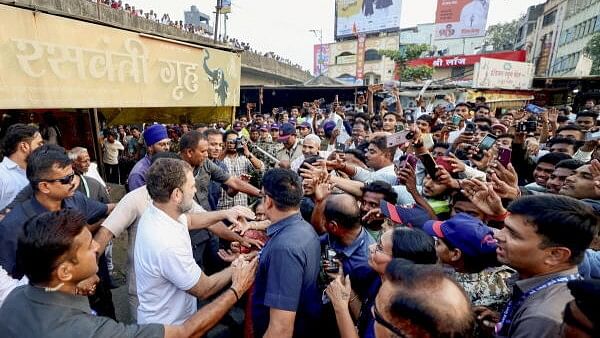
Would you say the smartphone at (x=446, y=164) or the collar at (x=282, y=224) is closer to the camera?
the collar at (x=282, y=224)

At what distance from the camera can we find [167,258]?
1.98m

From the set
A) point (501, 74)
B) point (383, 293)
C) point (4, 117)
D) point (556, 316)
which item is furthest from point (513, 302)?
point (501, 74)

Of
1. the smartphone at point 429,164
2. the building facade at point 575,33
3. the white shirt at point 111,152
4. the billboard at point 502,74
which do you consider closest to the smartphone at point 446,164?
the smartphone at point 429,164

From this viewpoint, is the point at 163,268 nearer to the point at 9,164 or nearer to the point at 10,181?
the point at 10,181

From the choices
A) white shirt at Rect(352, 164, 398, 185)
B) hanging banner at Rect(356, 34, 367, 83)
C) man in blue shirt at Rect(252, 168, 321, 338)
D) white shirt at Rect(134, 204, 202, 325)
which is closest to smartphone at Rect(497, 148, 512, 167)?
white shirt at Rect(352, 164, 398, 185)

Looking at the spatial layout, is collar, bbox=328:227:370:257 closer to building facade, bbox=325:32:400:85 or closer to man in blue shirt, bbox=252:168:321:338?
man in blue shirt, bbox=252:168:321:338

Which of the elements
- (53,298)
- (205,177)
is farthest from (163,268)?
(205,177)

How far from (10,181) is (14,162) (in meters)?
0.19

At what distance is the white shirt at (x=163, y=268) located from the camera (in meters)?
1.99

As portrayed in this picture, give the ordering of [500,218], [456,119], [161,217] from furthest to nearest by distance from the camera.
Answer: [456,119], [500,218], [161,217]

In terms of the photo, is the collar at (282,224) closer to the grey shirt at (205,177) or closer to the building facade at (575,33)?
the grey shirt at (205,177)

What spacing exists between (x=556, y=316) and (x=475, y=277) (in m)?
0.57

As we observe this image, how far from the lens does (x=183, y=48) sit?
5480 millimetres

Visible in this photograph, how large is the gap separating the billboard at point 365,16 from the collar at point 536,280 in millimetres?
42527
